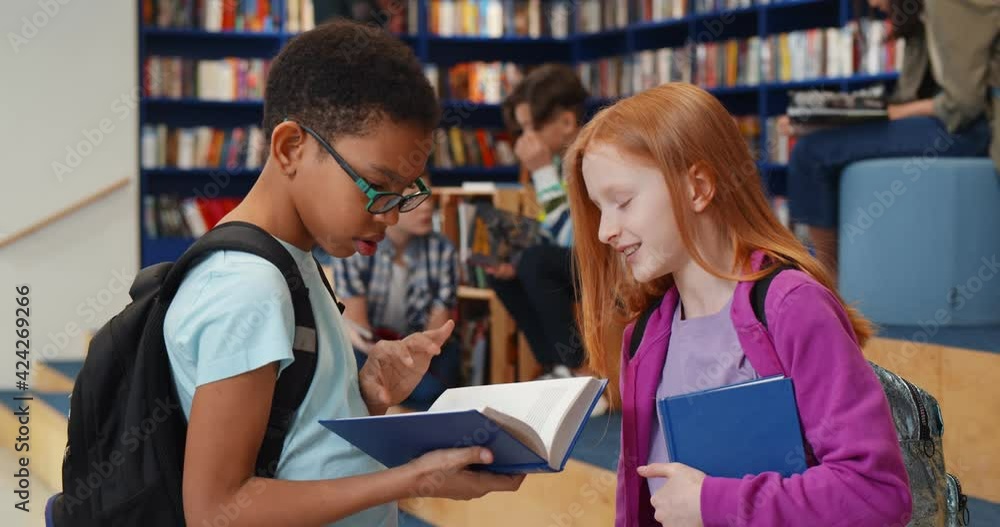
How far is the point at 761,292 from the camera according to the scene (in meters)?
1.17

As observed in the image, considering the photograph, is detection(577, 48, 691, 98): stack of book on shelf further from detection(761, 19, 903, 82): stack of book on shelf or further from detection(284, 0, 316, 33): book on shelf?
detection(284, 0, 316, 33): book on shelf

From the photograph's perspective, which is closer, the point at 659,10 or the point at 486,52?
the point at 659,10

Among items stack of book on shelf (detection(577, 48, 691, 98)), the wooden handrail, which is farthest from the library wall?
stack of book on shelf (detection(577, 48, 691, 98))

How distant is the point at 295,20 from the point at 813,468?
19.7 ft

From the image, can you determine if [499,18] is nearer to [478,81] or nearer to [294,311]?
[478,81]

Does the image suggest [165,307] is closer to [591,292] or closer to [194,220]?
[591,292]

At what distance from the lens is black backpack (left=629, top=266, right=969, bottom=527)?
1.21m

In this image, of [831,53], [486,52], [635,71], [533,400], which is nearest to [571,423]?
[533,400]

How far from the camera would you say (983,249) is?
10.7 feet

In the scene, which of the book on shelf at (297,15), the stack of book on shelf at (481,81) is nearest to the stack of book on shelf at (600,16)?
the stack of book on shelf at (481,81)

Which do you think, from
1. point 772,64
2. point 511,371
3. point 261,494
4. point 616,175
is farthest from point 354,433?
point 772,64

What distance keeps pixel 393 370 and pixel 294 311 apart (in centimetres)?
22

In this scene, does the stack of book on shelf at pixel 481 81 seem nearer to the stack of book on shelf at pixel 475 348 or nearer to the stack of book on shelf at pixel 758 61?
the stack of book on shelf at pixel 758 61

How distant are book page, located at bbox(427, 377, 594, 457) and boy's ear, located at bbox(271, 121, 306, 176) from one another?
1.03 feet
